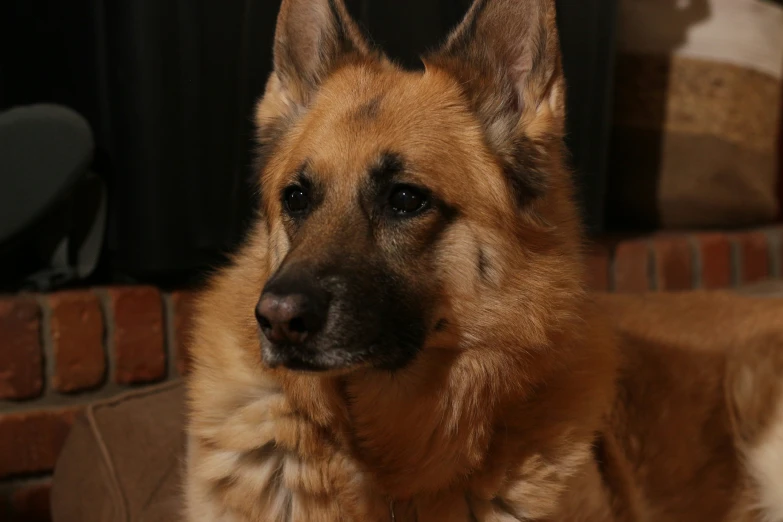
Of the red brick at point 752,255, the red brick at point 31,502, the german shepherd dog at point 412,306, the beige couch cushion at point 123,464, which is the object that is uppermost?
the german shepherd dog at point 412,306

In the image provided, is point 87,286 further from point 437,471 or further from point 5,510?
point 437,471

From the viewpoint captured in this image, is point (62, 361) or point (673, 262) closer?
point (62, 361)

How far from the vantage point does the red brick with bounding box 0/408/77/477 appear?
1.85 m

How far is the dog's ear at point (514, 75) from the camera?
54.2 inches

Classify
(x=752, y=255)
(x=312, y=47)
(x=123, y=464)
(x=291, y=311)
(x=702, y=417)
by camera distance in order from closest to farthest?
(x=291, y=311) → (x=312, y=47) → (x=123, y=464) → (x=702, y=417) → (x=752, y=255)

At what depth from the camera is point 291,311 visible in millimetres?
1086

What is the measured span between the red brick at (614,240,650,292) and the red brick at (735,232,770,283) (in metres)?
0.55

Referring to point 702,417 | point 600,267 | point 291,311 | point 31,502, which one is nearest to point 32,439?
point 31,502

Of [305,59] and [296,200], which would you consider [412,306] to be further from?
[305,59]

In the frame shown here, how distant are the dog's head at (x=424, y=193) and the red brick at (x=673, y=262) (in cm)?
145

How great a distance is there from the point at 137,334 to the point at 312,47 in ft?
3.03

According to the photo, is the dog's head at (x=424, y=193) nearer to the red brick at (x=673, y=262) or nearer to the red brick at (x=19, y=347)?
the red brick at (x=19, y=347)

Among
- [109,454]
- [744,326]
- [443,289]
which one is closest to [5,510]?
[109,454]

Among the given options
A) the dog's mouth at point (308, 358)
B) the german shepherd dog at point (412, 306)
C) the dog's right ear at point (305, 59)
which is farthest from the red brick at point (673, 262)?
the dog's mouth at point (308, 358)
